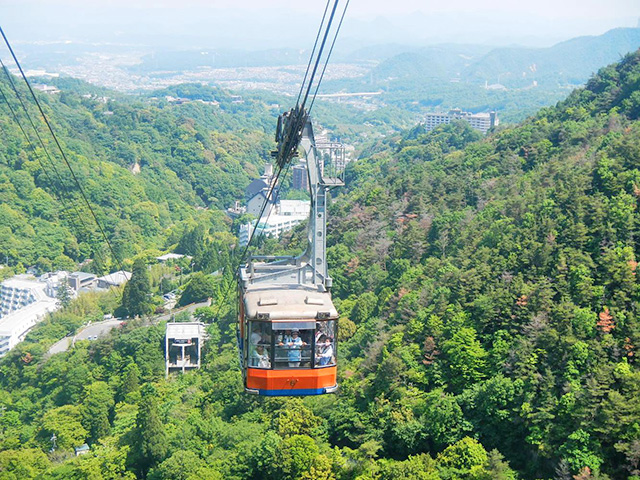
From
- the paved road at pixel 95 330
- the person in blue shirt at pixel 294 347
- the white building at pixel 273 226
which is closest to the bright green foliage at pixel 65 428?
the paved road at pixel 95 330

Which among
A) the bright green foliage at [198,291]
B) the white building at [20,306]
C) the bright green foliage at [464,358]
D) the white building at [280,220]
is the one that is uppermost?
the bright green foliage at [464,358]

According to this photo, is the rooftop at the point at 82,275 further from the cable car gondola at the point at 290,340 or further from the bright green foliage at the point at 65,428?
the cable car gondola at the point at 290,340

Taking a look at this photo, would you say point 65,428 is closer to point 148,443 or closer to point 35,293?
point 148,443

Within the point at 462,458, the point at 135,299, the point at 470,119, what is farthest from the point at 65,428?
the point at 470,119

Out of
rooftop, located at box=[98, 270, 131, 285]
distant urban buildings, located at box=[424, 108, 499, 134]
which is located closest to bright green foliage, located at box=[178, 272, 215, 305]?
rooftop, located at box=[98, 270, 131, 285]

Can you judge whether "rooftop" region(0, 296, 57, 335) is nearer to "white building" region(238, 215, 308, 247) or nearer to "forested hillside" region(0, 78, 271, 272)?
"forested hillside" region(0, 78, 271, 272)

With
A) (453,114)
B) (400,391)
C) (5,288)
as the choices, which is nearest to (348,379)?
(400,391)

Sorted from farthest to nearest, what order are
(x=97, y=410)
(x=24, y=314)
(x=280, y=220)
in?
(x=280, y=220) < (x=24, y=314) < (x=97, y=410)
